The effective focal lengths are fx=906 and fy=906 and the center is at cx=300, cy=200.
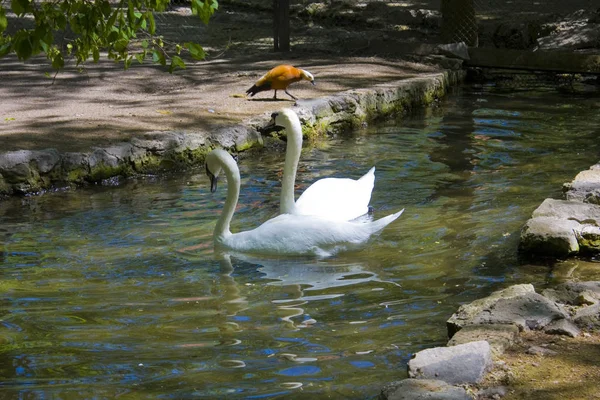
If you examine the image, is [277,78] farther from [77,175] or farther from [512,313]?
[512,313]

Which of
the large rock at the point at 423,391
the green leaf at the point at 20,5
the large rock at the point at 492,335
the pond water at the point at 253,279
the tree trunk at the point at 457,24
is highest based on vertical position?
the green leaf at the point at 20,5

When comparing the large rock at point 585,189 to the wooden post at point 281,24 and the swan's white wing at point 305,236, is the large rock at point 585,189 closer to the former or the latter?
the swan's white wing at point 305,236

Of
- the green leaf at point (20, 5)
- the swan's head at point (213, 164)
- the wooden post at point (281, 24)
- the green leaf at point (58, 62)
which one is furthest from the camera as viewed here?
the wooden post at point (281, 24)

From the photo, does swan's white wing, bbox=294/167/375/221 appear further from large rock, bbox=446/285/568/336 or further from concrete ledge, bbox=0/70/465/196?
concrete ledge, bbox=0/70/465/196

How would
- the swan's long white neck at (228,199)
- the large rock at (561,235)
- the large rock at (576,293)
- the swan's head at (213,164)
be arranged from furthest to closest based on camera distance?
the swan's head at (213,164)
the swan's long white neck at (228,199)
the large rock at (561,235)
the large rock at (576,293)

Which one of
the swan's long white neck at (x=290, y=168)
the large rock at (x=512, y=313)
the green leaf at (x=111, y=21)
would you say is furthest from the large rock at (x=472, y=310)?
the swan's long white neck at (x=290, y=168)

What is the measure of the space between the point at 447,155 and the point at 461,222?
2.40 metres

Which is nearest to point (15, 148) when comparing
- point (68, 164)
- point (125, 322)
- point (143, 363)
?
point (68, 164)

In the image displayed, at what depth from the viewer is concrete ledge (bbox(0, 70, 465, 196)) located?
7637 mm

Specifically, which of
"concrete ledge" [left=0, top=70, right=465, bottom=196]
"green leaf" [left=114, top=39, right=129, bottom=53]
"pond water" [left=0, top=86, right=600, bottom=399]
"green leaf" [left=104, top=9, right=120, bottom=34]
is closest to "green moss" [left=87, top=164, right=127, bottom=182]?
"concrete ledge" [left=0, top=70, right=465, bottom=196]

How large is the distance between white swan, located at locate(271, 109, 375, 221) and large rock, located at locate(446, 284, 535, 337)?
6.31 ft

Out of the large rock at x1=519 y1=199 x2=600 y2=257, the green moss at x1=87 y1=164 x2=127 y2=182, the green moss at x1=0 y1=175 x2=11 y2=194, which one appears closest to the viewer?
the large rock at x1=519 y1=199 x2=600 y2=257

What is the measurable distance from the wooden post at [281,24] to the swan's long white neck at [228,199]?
8121 mm

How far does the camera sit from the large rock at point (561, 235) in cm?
544
